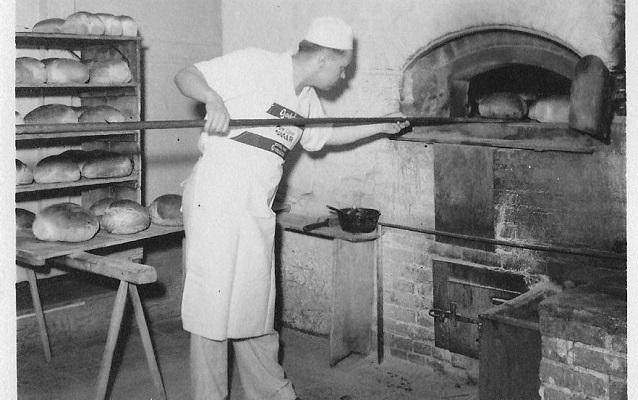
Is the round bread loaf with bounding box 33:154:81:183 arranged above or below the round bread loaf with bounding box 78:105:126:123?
below

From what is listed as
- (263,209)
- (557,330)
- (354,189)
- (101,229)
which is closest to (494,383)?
(557,330)

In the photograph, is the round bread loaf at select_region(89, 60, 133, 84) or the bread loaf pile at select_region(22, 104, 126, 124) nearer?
the bread loaf pile at select_region(22, 104, 126, 124)

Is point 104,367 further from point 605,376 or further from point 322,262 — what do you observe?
point 605,376

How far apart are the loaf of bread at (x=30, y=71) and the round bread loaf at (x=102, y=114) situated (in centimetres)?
35

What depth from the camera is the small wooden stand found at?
421 cm

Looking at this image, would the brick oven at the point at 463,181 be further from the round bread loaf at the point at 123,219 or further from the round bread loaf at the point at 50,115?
the round bread loaf at the point at 50,115

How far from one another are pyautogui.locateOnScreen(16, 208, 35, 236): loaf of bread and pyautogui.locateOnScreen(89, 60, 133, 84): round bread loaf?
0.96 metres

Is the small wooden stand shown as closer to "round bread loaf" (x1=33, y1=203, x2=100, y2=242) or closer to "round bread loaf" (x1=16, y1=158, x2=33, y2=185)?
"round bread loaf" (x1=33, y1=203, x2=100, y2=242)

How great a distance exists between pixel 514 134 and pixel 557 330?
1.42 meters

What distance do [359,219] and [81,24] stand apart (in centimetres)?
218

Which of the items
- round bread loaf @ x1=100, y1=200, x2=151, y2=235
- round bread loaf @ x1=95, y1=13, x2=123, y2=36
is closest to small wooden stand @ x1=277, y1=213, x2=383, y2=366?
round bread loaf @ x1=100, y1=200, x2=151, y2=235

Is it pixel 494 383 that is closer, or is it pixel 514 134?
pixel 494 383

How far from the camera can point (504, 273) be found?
3855mm

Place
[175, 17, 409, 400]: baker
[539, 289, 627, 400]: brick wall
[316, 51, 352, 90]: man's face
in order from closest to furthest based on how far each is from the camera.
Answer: [539, 289, 627, 400]: brick wall
[175, 17, 409, 400]: baker
[316, 51, 352, 90]: man's face
